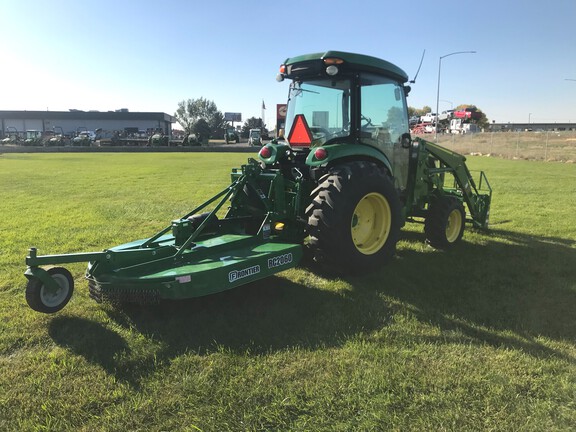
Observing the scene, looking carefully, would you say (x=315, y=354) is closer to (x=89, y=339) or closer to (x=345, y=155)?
(x=89, y=339)

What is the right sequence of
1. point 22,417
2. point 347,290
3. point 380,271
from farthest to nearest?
point 380,271 < point 347,290 < point 22,417

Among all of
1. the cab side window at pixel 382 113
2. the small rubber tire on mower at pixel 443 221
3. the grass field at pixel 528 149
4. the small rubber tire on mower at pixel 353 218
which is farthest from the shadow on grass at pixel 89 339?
the grass field at pixel 528 149

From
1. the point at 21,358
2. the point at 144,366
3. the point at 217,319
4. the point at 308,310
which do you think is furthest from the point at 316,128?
the point at 21,358

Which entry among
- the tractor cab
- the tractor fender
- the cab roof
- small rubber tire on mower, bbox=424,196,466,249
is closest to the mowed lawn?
small rubber tire on mower, bbox=424,196,466,249

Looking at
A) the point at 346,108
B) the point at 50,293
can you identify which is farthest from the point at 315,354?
the point at 346,108

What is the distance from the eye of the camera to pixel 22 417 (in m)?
2.57

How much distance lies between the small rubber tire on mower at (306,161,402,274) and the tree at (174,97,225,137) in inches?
3707

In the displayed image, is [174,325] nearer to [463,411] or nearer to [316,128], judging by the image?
[463,411]

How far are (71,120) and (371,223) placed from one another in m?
95.3

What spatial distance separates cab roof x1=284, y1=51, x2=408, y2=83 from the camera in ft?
15.6

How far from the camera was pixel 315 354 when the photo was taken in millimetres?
3283

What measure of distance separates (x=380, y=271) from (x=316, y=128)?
6.31ft

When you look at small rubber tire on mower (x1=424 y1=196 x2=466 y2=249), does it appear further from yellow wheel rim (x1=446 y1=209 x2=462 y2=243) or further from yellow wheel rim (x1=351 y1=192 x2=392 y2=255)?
yellow wheel rim (x1=351 y1=192 x2=392 y2=255)

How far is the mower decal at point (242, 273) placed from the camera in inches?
146
